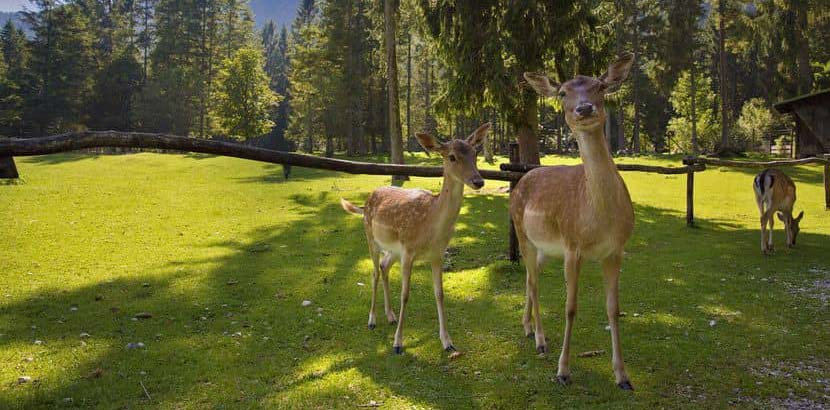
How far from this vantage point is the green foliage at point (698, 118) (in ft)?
179

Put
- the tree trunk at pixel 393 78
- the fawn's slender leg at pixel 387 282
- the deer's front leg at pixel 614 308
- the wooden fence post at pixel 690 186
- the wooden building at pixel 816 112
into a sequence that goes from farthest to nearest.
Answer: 1. the tree trunk at pixel 393 78
2. the wooden building at pixel 816 112
3. the wooden fence post at pixel 690 186
4. the fawn's slender leg at pixel 387 282
5. the deer's front leg at pixel 614 308

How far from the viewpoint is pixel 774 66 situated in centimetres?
4291

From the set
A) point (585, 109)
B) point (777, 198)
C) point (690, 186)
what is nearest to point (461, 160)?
point (585, 109)

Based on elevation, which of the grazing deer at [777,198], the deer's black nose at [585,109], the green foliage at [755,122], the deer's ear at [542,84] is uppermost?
the green foliage at [755,122]

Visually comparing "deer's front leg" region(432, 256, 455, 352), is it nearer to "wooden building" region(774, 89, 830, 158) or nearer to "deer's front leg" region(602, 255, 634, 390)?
"deer's front leg" region(602, 255, 634, 390)

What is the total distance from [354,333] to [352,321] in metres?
0.46

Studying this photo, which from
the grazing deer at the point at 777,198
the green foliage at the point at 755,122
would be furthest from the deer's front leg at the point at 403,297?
the green foliage at the point at 755,122

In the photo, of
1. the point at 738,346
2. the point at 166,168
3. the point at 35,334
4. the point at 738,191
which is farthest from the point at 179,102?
the point at 738,346

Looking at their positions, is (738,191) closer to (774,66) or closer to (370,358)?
(370,358)

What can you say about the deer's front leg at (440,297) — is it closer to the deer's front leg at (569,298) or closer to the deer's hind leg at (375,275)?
the deer's hind leg at (375,275)

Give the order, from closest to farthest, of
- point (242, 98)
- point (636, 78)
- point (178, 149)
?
point (178, 149)
point (242, 98)
point (636, 78)

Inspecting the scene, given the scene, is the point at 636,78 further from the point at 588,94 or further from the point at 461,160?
the point at 588,94

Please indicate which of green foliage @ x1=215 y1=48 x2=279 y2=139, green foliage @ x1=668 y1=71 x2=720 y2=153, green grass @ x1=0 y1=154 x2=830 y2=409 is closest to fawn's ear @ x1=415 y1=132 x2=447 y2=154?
green grass @ x1=0 y1=154 x2=830 y2=409

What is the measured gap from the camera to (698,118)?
55219 millimetres
